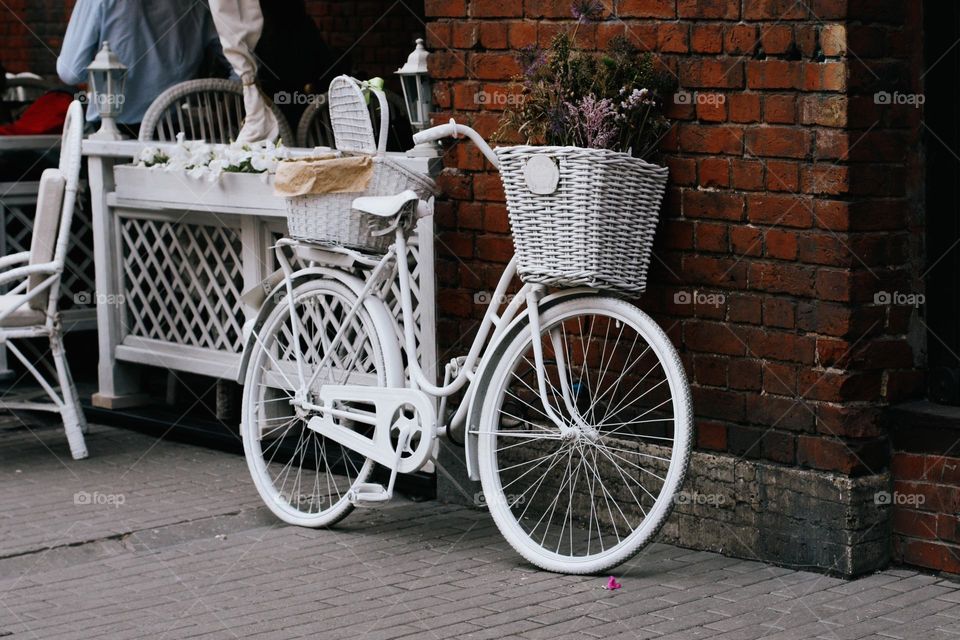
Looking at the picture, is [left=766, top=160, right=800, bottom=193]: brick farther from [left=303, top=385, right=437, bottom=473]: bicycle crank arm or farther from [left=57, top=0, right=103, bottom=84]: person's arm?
[left=57, top=0, right=103, bottom=84]: person's arm

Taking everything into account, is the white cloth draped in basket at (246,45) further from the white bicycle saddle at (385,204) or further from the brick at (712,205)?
the brick at (712,205)

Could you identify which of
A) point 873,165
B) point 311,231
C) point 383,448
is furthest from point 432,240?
point 873,165

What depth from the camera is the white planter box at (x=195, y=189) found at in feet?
21.7

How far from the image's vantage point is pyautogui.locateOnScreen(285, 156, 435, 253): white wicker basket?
5.16 metres

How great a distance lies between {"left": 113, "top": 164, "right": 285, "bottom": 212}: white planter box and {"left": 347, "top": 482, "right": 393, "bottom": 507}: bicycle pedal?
170 cm

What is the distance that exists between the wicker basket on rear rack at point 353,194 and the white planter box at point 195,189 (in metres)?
1.21

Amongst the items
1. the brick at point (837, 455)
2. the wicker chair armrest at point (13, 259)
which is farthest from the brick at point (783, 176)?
the wicker chair armrest at point (13, 259)

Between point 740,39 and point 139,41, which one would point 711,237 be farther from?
point 139,41

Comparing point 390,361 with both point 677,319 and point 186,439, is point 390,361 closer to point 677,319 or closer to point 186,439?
point 677,319

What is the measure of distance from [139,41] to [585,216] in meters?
4.45

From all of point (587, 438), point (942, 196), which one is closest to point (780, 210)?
Answer: point (942, 196)

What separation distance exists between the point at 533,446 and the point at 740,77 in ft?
5.26

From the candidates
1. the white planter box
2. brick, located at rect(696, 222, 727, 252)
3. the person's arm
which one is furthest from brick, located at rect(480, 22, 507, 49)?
the person's arm

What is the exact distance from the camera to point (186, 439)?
710 centimetres
